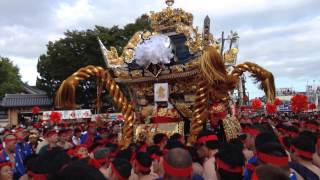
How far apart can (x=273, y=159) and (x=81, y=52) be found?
28.7m

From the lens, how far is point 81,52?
3134cm

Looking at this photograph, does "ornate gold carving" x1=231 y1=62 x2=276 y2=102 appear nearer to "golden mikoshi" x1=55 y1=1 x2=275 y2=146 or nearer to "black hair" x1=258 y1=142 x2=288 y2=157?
"golden mikoshi" x1=55 y1=1 x2=275 y2=146

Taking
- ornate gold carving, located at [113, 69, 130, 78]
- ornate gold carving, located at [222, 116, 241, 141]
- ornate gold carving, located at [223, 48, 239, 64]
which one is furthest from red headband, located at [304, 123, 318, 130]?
ornate gold carving, located at [113, 69, 130, 78]

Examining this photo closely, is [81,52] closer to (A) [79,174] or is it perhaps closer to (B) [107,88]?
(B) [107,88]

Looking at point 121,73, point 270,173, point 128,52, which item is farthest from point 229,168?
point 121,73

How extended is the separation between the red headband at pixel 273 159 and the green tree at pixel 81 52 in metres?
27.2

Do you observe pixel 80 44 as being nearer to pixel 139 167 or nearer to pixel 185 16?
pixel 185 16

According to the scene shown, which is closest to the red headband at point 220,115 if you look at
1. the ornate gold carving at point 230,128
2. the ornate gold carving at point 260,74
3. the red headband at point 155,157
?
the ornate gold carving at point 230,128

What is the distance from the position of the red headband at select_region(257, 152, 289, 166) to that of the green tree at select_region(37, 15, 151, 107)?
27.2m

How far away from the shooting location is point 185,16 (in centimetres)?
1062

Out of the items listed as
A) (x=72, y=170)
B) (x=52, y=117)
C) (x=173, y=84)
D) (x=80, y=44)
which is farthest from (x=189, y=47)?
(x=80, y=44)

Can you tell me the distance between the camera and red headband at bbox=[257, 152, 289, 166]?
11.6 feet

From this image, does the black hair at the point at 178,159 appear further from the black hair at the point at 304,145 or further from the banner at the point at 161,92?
the banner at the point at 161,92

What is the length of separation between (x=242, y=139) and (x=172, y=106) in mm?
3575
